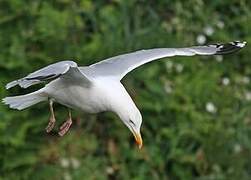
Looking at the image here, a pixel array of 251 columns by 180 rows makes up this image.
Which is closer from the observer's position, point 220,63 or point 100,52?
point 100,52

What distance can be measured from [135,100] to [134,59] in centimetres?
148

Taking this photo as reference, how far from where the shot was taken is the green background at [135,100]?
404cm

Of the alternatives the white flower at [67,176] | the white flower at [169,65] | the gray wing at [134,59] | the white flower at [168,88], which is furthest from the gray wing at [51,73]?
the white flower at [169,65]

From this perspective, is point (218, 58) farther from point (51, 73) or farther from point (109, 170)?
point (51, 73)

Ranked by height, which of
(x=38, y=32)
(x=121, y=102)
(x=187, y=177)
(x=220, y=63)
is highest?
(x=121, y=102)

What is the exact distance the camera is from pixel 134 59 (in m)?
2.75

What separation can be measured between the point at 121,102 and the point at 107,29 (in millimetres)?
2002

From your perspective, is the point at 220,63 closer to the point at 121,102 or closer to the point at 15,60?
the point at 15,60

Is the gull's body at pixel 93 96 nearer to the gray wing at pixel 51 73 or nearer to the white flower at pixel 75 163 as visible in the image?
the gray wing at pixel 51 73

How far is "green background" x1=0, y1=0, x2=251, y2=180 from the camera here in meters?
4.04

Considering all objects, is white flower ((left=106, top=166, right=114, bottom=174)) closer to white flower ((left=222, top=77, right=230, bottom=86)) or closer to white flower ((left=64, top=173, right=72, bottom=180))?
white flower ((left=64, top=173, right=72, bottom=180))

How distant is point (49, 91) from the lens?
251 centimetres

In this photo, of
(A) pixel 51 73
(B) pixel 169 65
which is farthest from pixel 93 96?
(B) pixel 169 65

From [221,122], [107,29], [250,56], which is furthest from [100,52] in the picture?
[250,56]
